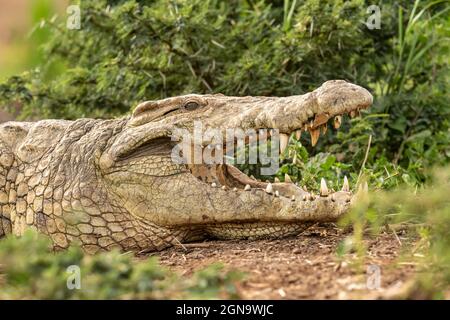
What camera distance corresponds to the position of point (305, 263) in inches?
155

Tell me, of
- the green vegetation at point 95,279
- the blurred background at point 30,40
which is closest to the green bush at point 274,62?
the blurred background at point 30,40

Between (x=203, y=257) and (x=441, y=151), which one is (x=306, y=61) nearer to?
(x=441, y=151)

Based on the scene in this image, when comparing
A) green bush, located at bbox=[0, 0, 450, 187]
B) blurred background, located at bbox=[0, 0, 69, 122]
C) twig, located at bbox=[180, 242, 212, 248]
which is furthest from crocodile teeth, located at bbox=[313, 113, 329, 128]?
blurred background, located at bbox=[0, 0, 69, 122]

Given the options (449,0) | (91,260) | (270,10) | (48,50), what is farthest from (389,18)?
(91,260)

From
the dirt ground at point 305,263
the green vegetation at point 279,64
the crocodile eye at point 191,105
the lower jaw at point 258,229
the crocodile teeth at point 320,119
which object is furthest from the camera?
→ the green vegetation at point 279,64

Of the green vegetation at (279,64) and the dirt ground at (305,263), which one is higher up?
the green vegetation at (279,64)

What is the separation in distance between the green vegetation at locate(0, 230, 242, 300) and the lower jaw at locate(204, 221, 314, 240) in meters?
1.12

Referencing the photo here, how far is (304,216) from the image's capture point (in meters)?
4.54

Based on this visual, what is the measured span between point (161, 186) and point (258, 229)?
0.61 m

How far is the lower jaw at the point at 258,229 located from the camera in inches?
184

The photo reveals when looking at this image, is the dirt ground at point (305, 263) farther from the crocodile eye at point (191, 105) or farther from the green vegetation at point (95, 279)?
the crocodile eye at point (191, 105)

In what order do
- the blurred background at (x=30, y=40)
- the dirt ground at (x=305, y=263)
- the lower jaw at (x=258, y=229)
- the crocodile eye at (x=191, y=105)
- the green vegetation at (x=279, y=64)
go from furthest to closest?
the blurred background at (x=30, y=40), the green vegetation at (x=279, y=64), the crocodile eye at (x=191, y=105), the lower jaw at (x=258, y=229), the dirt ground at (x=305, y=263)

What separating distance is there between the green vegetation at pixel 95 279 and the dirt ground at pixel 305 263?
0.51 feet

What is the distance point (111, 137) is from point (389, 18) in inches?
146
